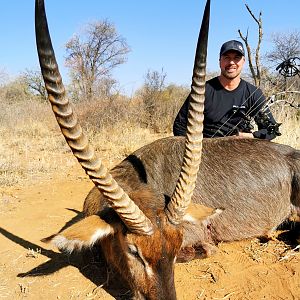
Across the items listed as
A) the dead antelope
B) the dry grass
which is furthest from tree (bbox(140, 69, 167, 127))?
the dead antelope

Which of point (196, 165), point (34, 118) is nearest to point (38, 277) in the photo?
point (196, 165)

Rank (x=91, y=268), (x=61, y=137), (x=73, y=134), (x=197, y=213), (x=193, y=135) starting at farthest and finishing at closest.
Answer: (x=61, y=137)
(x=91, y=268)
(x=197, y=213)
(x=193, y=135)
(x=73, y=134)

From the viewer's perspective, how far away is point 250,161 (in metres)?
5.29

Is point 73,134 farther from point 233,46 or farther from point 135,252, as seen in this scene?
point 233,46

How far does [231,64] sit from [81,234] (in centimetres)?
451

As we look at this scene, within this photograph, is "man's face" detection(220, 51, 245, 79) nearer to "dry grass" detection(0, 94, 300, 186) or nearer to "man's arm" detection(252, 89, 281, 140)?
"man's arm" detection(252, 89, 281, 140)

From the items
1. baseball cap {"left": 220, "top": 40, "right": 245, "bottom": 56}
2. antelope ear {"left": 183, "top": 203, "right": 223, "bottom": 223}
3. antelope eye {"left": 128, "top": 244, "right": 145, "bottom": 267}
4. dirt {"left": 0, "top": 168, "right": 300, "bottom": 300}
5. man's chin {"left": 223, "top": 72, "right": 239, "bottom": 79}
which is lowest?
dirt {"left": 0, "top": 168, "right": 300, "bottom": 300}

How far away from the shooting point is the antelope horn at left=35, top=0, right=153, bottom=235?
2250 millimetres

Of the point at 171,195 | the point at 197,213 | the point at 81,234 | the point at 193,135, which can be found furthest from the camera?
the point at 171,195

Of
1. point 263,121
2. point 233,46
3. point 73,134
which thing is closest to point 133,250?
point 73,134

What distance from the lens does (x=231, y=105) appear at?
694cm

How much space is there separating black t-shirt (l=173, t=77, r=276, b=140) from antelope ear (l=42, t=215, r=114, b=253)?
340 centimetres

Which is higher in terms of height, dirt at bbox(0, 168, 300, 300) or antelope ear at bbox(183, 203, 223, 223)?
antelope ear at bbox(183, 203, 223, 223)

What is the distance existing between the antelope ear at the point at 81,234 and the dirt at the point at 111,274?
946 mm
